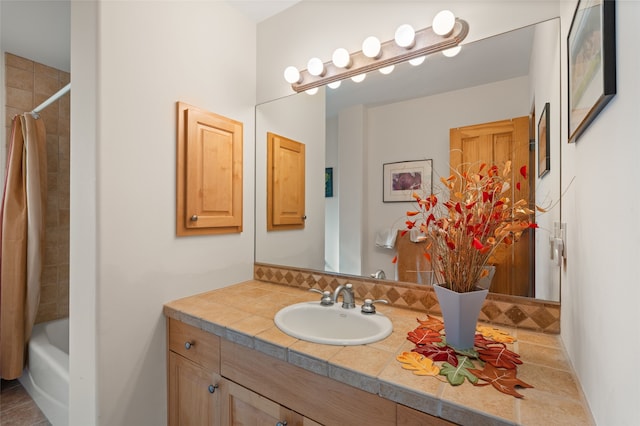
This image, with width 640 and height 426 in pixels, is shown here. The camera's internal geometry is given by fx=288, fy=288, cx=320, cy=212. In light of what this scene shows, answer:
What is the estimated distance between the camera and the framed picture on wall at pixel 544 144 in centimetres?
104

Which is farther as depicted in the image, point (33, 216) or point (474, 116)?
point (33, 216)

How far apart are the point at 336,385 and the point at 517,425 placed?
443 mm

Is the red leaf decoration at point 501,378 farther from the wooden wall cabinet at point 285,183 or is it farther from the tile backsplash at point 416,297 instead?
the wooden wall cabinet at point 285,183

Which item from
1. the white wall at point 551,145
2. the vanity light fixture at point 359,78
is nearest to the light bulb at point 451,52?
the white wall at point 551,145

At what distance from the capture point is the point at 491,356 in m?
0.85

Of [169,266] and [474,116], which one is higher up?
[474,116]

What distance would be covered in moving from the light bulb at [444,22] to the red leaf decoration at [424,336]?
119cm

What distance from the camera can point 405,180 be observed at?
135 centimetres

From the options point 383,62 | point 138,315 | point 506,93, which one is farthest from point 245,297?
point 506,93

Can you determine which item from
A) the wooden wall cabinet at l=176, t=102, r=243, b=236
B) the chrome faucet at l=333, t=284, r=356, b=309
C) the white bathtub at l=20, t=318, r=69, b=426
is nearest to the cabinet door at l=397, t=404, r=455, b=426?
the chrome faucet at l=333, t=284, r=356, b=309

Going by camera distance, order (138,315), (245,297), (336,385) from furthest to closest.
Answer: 1. (245,297)
2. (138,315)
3. (336,385)

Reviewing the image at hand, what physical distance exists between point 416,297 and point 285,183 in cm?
100

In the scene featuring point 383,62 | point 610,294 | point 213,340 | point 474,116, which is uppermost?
point 383,62

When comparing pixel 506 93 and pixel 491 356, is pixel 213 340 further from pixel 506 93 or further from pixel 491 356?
pixel 506 93
